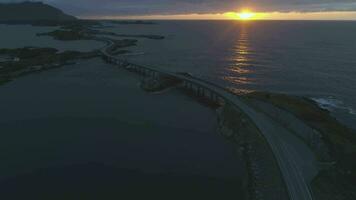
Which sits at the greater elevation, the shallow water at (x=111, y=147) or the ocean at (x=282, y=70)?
the ocean at (x=282, y=70)

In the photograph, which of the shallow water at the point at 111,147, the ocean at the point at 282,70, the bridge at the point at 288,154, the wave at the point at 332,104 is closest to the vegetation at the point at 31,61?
the shallow water at the point at 111,147

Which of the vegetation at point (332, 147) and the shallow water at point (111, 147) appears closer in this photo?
the vegetation at point (332, 147)

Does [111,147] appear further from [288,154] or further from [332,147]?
[332,147]

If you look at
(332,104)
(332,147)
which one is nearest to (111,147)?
(332,147)

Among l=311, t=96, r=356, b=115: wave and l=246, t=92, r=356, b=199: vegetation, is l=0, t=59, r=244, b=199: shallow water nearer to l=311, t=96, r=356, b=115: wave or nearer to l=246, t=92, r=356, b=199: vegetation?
l=246, t=92, r=356, b=199: vegetation

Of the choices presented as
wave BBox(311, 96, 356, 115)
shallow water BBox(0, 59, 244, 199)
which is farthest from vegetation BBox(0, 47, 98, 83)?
wave BBox(311, 96, 356, 115)

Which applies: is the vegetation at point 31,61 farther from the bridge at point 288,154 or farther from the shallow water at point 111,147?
the bridge at point 288,154

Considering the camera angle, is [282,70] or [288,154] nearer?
[288,154]
